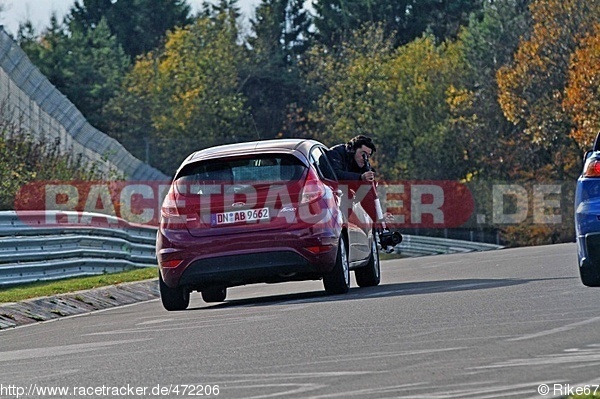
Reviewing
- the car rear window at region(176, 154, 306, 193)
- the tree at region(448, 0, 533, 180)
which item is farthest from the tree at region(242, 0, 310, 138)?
the car rear window at region(176, 154, 306, 193)

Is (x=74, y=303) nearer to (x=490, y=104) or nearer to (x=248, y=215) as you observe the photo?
(x=248, y=215)

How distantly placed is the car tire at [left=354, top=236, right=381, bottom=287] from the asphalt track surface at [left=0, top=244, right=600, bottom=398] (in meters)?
1.11

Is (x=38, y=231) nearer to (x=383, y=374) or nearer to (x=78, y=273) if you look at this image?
(x=78, y=273)

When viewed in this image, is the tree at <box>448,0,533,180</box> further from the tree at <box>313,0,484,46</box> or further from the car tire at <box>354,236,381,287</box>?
the car tire at <box>354,236,381,287</box>

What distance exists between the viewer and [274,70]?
108m

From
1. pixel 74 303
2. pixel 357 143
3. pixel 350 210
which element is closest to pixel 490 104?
pixel 357 143

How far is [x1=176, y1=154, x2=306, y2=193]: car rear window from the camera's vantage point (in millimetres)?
15211

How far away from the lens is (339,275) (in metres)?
15.6

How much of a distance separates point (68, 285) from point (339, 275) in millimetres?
4829

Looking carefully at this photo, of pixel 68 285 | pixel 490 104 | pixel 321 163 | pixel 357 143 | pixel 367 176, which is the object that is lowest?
pixel 68 285

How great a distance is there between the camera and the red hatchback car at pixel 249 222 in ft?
49.2

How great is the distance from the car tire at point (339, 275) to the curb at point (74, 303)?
294cm

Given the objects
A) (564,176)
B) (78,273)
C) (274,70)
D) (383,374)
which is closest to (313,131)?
(274,70)

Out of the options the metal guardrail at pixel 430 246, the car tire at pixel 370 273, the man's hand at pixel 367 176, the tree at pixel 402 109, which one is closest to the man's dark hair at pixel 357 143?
the man's hand at pixel 367 176
